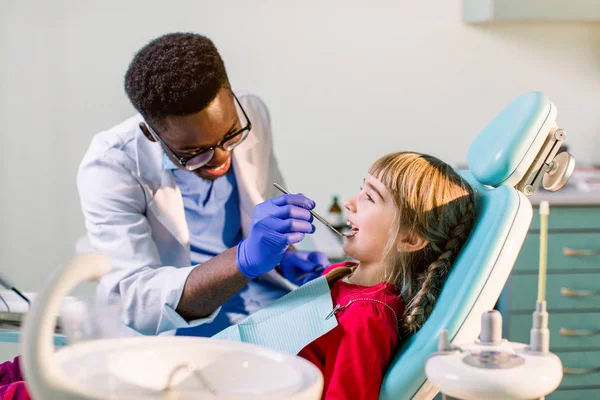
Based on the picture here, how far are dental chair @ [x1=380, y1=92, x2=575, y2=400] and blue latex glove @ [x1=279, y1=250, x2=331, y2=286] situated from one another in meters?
0.61

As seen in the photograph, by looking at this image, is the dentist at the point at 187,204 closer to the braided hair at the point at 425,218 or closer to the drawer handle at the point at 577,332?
the braided hair at the point at 425,218

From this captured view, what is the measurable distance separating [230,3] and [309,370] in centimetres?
248

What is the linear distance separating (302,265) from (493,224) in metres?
0.76

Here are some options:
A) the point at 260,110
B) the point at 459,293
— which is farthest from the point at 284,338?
the point at 260,110

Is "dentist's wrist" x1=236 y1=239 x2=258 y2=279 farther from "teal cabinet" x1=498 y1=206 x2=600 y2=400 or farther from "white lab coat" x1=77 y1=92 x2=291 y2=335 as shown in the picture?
"teal cabinet" x1=498 y1=206 x2=600 y2=400

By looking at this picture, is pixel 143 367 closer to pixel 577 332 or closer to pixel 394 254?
pixel 394 254

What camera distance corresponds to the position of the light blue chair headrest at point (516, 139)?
1488 millimetres

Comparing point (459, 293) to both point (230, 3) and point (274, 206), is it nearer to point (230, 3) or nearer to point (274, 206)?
Result: point (274, 206)

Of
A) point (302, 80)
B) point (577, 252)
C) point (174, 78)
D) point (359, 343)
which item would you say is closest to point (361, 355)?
point (359, 343)

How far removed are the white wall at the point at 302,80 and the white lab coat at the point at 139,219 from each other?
4.10 feet

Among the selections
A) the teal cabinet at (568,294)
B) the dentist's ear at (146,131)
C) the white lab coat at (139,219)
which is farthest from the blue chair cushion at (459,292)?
the teal cabinet at (568,294)

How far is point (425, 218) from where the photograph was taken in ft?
5.30

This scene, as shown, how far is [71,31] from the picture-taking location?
10.7ft

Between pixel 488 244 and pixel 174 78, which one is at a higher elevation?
pixel 174 78
